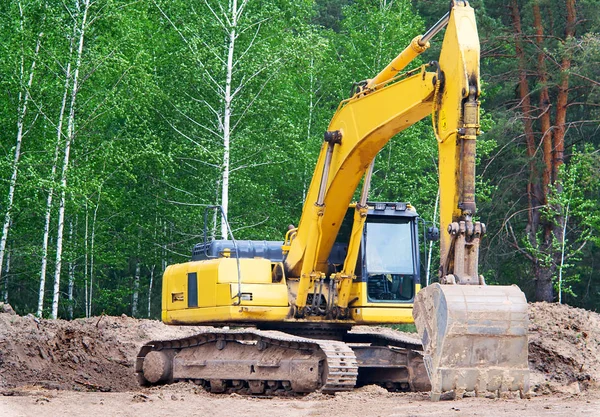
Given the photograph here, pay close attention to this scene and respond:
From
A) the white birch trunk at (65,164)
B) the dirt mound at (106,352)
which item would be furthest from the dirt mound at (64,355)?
the white birch trunk at (65,164)

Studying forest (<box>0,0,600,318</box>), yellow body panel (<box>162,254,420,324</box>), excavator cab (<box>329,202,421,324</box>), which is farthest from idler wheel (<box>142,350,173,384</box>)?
forest (<box>0,0,600,318</box>)

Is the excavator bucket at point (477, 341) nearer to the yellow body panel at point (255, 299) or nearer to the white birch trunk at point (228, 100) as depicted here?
the yellow body panel at point (255, 299)

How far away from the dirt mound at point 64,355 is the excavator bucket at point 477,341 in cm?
656

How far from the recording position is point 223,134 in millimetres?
25031

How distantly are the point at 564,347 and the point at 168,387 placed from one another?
23.5 feet

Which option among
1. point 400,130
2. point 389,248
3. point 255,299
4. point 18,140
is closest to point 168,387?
point 255,299

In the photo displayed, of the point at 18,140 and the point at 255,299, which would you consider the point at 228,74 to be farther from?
the point at 255,299

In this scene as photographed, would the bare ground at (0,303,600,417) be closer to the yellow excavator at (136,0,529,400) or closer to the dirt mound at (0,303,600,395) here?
the dirt mound at (0,303,600,395)

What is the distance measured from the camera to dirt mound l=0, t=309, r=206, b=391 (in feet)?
49.8

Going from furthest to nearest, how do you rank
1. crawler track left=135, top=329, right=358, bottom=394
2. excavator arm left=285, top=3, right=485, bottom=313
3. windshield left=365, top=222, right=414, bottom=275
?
windshield left=365, top=222, right=414, bottom=275 < crawler track left=135, top=329, right=358, bottom=394 < excavator arm left=285, top=3, right=485, bottom=313

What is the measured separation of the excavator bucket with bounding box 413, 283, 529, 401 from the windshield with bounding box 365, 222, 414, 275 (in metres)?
3.42

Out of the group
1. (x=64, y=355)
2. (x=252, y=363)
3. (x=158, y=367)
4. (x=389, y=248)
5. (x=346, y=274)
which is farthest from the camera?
(x=64, y=355)

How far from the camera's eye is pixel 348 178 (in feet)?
41.8

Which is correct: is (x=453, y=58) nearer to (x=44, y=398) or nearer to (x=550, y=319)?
(x=44, y=398)
